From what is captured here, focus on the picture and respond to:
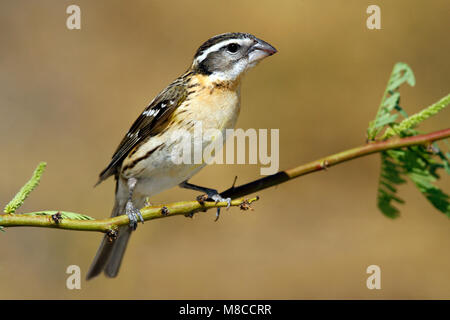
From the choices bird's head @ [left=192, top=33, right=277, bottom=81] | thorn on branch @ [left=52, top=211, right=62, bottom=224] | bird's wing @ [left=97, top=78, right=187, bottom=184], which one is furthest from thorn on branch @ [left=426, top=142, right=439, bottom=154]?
bird's wing @ [left=97, top=78, right=187, bottom=184]

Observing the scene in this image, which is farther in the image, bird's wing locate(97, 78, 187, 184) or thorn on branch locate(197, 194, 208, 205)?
bird's wing locate(97, 78, 187, 184)

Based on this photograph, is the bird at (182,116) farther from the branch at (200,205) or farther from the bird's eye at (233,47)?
the branch at (200,205)

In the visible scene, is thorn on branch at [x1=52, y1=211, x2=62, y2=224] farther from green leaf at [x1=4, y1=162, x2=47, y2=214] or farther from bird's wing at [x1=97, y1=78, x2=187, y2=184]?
bird's wing at [x1=97, y1=78, x2=187, y2=184]

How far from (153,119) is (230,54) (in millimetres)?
731

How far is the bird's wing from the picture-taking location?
12.1ft

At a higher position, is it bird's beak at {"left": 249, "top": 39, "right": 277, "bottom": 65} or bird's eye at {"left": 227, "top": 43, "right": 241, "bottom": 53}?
bird's eye at {"left": 227, "top": 43, "right": 241, "bottom": 53}

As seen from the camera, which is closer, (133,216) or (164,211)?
(164,211)

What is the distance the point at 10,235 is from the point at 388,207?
20.7 ft

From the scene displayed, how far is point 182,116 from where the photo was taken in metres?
3.57

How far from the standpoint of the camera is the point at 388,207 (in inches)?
84.8

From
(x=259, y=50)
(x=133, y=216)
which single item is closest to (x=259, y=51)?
(x=259, y=50)

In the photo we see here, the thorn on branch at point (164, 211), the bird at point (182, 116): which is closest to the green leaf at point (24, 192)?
the thorn on branch at point (164, 211)

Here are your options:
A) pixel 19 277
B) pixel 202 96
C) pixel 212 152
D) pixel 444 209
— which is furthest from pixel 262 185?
pixel 19 277

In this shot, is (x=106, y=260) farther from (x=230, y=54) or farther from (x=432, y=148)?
(x=432, y=148)
